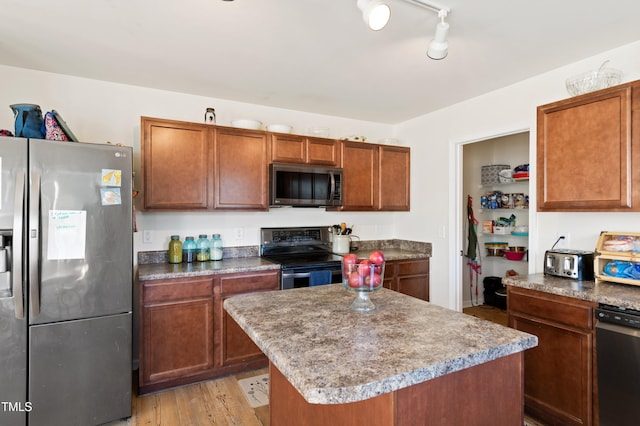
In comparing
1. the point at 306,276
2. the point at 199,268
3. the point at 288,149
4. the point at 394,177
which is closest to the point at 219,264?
the point at 199,268

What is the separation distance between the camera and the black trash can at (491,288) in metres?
4.53

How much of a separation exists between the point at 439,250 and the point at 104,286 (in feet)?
10.1

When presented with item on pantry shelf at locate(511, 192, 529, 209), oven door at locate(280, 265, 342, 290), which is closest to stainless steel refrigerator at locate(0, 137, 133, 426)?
oven door at locate(280, 265, 342, 290)

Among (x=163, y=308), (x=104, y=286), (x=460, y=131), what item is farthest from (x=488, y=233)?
(x=104, y=286)

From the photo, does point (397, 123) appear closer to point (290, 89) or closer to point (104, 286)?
point (290, 89)

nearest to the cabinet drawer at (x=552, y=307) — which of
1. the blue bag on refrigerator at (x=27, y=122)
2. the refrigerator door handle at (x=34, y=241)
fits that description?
the refrigerator door handle at (x=34, y=241)

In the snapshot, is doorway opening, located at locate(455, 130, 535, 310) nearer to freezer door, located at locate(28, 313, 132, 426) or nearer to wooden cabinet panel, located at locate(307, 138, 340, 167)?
wooden cabinet panel, located at locate(307, 138, 340, 167)

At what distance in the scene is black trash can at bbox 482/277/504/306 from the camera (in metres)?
4.53

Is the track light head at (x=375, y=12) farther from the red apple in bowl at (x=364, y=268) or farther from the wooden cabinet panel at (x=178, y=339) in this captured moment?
the wooden cabinet panel at (x=178, y=339)

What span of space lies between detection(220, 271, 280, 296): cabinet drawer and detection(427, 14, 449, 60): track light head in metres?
2.02

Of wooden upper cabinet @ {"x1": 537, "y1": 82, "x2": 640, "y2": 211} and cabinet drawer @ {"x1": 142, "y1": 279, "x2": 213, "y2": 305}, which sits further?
cabinet drawer @ {"x1": 142, "y1": 279, "x2": 213, "y2": 305}

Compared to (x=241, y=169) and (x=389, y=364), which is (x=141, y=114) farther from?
(x=389, y=364)

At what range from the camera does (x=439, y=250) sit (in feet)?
12.1

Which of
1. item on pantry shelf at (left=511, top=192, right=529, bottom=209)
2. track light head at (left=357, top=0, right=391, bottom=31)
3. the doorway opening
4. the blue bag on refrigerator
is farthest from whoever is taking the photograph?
the doorway opening
